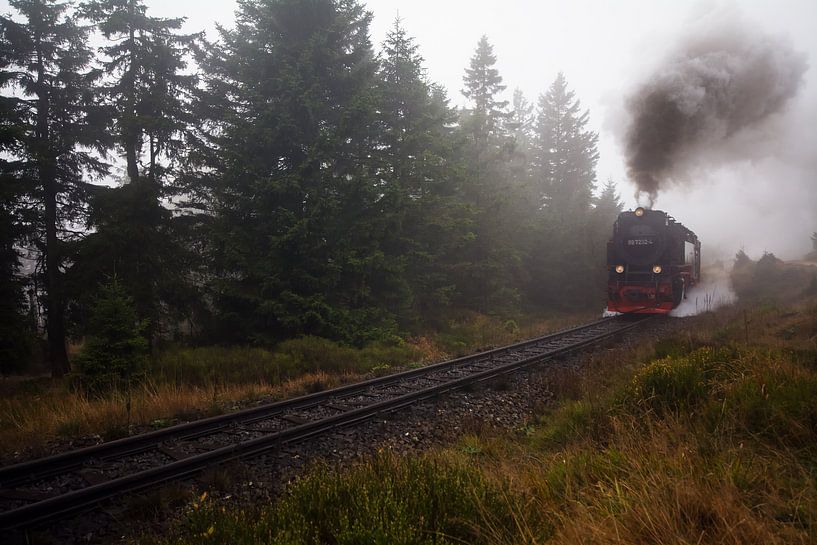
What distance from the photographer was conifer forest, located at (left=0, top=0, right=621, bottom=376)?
43.9ft

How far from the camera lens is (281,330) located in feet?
44.7

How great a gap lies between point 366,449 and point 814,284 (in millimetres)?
26414

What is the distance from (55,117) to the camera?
635 inches

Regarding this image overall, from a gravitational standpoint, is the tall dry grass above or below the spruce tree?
below

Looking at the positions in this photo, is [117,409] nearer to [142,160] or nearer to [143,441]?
[143,441]

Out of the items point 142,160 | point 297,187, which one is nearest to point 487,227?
point 297,187

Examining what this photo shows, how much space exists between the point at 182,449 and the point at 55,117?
662 inches

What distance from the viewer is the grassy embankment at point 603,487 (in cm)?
274

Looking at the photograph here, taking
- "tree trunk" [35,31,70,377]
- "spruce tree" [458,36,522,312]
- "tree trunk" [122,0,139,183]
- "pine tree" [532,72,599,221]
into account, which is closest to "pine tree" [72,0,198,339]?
"tree trunk" [122,0,139,183]

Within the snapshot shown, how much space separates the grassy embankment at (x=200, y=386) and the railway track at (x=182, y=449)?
0.92 metres

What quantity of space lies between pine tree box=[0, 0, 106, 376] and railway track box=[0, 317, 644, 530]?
1265 cm

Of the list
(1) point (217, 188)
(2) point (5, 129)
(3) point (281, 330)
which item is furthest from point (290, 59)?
(3) point (281, 330)

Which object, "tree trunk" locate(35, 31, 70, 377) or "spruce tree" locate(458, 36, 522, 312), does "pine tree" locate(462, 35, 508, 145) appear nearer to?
"spruce tree" locate(458, 36, 522, 312)

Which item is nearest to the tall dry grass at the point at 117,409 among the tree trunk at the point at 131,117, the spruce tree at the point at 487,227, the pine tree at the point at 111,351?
the pine tree at the point at 111,351
